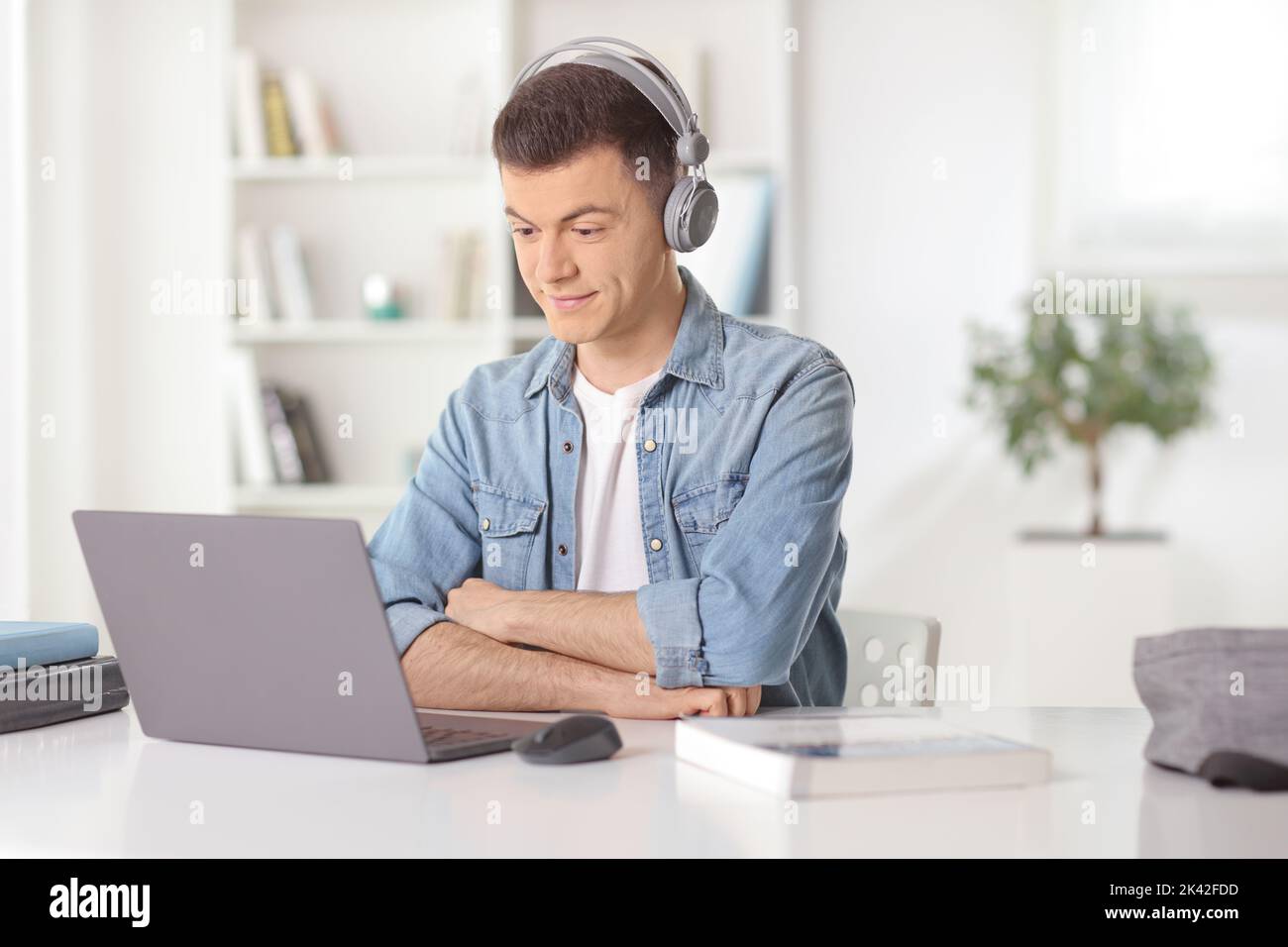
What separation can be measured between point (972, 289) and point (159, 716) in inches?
117

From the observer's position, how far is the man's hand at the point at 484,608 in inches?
60.5

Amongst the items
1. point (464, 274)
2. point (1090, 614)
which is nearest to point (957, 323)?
point (1090, 614)

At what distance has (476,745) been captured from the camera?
1.15 meters

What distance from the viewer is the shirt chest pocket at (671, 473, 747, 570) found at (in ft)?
5.41

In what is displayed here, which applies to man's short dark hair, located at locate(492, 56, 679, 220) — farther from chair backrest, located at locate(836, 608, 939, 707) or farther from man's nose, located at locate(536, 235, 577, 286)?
chair backrest, located at locate(836, 608, 939, 707)

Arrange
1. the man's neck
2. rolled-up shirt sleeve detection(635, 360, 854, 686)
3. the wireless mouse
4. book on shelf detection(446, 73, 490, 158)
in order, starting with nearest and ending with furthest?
the wireless mouse, rolled-up shirt sleeve detection(635, 360, 854, 686), the man's neck, book on shelf detection(446, 73, 490, 158)

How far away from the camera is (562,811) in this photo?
95 centimetres

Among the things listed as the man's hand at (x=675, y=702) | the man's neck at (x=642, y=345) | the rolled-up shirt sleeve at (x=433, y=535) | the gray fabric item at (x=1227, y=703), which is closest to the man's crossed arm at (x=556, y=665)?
the man's hand at (x=675, y=702)

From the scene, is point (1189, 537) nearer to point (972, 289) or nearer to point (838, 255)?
point (972, 289)

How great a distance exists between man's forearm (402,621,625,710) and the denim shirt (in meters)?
0.05

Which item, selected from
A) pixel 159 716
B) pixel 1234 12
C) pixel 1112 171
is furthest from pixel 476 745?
pixel 1234 12

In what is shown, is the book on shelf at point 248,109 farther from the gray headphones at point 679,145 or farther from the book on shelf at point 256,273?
the gray headphones at point 679,145

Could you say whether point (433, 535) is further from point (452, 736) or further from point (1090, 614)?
point (1090, 614)

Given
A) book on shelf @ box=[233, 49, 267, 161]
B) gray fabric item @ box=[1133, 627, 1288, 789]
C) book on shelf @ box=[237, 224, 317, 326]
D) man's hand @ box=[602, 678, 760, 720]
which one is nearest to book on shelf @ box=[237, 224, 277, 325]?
book on shelf @ box=[237, 224, 317, 326]
